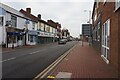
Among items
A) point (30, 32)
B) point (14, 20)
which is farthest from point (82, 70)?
point (30, 32)

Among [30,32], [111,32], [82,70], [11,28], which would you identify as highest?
[11,28]

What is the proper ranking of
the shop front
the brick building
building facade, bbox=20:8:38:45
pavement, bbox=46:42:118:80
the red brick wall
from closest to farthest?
pavement, bbox=46:42:118:80, the brick building, the red brick wall, the shop front, building facade, bbox=20:8:38:45

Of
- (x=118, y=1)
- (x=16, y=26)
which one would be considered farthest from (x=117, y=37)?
(x=16, y=26)

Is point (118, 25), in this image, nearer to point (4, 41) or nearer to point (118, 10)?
point (118, 10)

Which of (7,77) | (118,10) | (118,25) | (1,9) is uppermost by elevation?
(1,9)

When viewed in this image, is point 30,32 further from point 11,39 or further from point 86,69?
point 86,69

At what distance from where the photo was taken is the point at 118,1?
10641mm

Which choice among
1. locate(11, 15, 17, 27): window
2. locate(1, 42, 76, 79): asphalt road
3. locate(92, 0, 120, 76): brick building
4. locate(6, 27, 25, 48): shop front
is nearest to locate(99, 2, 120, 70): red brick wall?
locate(92, 0, 120, 76): brick building

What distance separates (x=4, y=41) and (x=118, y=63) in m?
29.2

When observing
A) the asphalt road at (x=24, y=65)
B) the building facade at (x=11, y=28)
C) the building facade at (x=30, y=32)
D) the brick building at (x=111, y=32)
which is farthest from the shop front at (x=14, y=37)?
the brick building at (x=111, y=32)

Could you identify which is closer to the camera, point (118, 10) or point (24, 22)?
point (118, 10)

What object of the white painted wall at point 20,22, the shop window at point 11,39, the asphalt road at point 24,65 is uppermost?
the white painted wall at point 20,22

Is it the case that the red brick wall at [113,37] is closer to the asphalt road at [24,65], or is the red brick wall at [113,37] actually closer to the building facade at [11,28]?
the asphalt road at [24,65]

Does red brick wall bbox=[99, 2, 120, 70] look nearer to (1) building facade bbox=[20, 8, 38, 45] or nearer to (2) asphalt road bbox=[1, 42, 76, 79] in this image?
(2) asphalt road bbox=[1, 42, 76, 79]
